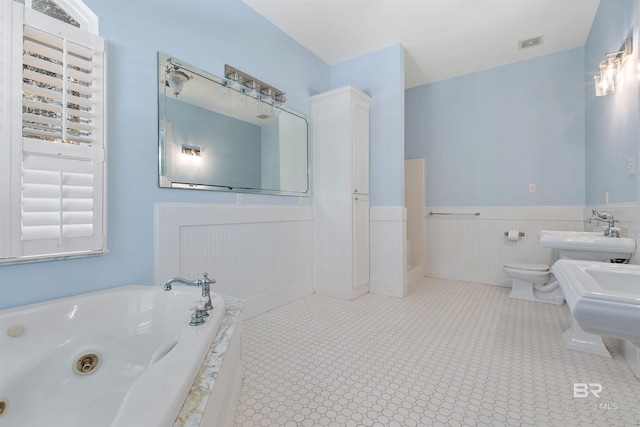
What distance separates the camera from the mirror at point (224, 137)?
1832 millimetres

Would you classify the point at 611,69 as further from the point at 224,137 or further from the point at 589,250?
the point at 224,137

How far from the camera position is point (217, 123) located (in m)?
2.16

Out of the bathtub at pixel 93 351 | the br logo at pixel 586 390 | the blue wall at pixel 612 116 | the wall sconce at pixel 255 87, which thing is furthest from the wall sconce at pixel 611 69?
the bathtub at pixel 93 351

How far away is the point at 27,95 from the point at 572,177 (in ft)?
14.3

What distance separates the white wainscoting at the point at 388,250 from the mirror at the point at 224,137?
2.77 feet

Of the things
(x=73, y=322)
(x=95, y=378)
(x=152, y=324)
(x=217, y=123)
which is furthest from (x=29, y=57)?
(x=95, y=378)

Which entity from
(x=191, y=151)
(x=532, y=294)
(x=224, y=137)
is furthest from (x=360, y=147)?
(x=532, y=294)

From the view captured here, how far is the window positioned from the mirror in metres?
0.36

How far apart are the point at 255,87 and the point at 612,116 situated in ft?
9.07

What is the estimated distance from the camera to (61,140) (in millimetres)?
1375

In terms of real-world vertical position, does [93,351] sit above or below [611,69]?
below

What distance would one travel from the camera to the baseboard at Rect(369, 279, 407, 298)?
293cm

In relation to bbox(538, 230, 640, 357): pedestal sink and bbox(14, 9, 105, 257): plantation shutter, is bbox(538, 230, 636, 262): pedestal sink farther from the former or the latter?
bbox(14, 9, 105, 257): plantation shutter

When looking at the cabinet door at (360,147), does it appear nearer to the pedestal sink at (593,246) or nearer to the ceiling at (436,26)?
the ceiling at (436,26)
